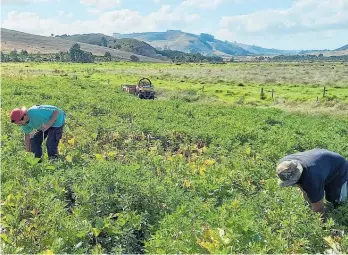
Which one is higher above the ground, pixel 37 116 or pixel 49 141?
pixel 37 116

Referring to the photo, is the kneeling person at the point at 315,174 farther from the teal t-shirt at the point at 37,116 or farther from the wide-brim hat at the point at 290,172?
the teal t-shirt at the point at 37,116

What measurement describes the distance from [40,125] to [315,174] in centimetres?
507

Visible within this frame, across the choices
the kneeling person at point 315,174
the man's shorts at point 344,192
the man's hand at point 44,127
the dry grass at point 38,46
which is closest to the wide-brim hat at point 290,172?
the kneeling person at point 315,174

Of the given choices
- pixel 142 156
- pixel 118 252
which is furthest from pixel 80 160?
pixel 118 252

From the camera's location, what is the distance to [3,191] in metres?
5.91

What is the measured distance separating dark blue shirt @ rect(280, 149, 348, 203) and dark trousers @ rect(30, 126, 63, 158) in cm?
465

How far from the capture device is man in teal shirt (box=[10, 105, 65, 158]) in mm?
7676

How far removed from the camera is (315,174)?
5246 millimetres

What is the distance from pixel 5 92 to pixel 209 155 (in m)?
13.2

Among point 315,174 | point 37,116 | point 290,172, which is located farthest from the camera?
point 37,116

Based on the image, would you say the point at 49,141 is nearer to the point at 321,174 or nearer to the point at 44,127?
the point at 44,127

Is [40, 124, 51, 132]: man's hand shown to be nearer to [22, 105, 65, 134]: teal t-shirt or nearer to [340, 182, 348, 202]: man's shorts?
[22, 105, 65, 134]: teal t-shirt

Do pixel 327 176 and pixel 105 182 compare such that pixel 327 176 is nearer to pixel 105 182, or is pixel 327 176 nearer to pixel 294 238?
pixel 294 238

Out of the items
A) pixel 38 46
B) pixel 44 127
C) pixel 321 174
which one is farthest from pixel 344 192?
pixel 38 46
